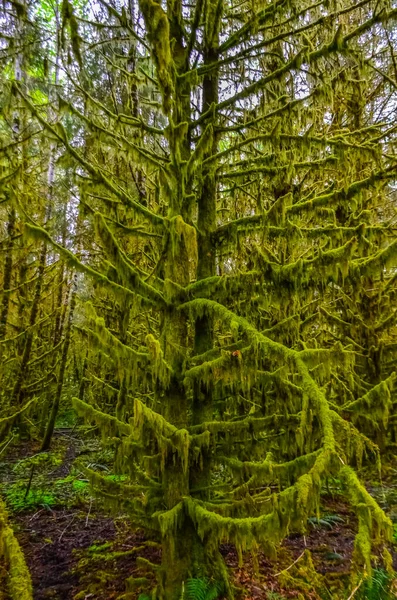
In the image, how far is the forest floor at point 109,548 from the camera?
15.4 ft

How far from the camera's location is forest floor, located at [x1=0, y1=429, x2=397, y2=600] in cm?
470

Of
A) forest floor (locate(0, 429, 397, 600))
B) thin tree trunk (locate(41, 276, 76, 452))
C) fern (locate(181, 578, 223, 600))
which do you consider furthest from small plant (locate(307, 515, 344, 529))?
thin tree trunk (locate(41, 276, 76, 452))

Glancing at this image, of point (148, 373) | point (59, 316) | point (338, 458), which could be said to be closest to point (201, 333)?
point (148, 373)

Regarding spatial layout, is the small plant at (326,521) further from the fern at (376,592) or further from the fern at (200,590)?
the fern at (200,590)

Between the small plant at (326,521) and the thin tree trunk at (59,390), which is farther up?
the thin tree trunk at (59,390)

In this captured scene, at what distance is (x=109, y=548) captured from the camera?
5859mm

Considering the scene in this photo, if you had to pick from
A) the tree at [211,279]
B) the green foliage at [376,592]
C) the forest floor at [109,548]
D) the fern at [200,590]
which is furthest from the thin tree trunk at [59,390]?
the green foliage at [376,592]

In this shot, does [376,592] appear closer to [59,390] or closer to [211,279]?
[211,279]

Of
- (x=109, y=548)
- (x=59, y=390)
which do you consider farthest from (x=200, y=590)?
(x=59, y=390)

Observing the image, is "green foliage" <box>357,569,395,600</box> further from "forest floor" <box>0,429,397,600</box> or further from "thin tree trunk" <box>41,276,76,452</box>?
"thin tree trunk" <box>41,276,76,452</box>

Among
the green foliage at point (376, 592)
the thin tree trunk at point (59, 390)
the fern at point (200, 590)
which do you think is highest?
the thin tree trunk at point (59, 390)

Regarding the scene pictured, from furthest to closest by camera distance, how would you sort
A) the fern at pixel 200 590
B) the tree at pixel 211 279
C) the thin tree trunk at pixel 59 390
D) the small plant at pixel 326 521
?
the thin tree trunk at pixel 59 390 → the small plant at pixel 326 521 → the fern at pixel 200 590 → the tree at pixel 211 279

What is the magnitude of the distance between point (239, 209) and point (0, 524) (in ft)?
17.5

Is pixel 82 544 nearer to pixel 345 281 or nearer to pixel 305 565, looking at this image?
pixel 305 565
